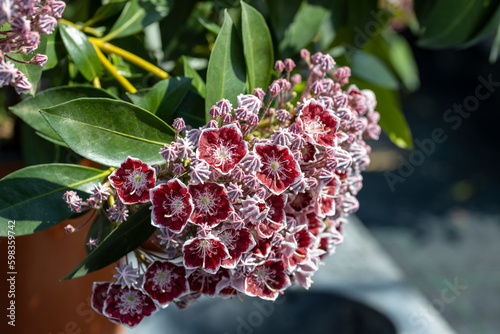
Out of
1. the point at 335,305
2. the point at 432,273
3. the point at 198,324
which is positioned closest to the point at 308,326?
the point at 335,305

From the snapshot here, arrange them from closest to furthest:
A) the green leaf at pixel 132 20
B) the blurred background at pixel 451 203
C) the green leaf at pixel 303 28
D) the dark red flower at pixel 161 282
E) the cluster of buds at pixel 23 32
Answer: the cluster of buds at pixel 23 32, the dark red flower at pixel 161 282, the green leaf at pixel 132 20, the green leaf at pixel 303 28, the blurred background at pixel 451 203

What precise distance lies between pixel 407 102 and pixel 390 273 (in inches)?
148

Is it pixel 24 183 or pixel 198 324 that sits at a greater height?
pixel 24 183

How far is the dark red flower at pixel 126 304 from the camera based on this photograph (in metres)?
0.72

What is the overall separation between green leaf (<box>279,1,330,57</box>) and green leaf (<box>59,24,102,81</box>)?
1.17 feet

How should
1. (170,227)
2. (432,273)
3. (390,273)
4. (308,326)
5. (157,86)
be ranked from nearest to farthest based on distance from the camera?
(170,227)
(157,86)
(308,326)
(390,273)
(432,273)

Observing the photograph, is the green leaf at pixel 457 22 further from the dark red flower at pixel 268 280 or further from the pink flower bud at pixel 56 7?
the pink flower bud at pixel 56 7

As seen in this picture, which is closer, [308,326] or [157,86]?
[157,86]

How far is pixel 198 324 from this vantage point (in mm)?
1164

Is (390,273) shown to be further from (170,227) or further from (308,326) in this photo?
(170,227)

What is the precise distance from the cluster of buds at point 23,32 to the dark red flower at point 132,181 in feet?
0.48

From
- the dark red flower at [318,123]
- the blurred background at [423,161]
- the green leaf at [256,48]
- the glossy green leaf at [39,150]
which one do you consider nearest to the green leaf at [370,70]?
the blurred background at [423,161]

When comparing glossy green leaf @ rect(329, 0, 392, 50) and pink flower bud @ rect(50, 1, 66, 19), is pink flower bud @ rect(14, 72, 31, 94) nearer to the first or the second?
pink flower bud @ rect(50, 1, 66, 19)

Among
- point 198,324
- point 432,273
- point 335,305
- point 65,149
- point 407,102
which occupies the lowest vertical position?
point 407,102
